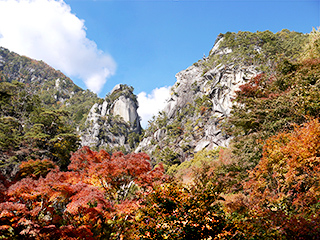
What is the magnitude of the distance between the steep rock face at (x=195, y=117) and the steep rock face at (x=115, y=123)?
1121 cm

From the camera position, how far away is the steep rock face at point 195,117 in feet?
95.9

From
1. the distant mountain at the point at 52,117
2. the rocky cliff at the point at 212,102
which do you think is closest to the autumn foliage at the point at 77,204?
the distant mountain at the point at 52,117

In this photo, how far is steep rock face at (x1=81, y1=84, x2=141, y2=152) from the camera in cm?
4920

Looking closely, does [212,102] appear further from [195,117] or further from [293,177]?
[293,177]

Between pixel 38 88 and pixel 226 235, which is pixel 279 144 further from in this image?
pixel 38 88

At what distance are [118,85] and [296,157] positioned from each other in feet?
199

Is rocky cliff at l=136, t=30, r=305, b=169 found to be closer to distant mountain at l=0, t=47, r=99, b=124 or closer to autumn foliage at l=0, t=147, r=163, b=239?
autumn foliage at l=0, t=147, r=163, b=239

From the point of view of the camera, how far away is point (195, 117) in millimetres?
36469

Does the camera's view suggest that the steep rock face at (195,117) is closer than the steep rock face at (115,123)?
Yes

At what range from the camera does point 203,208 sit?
13.3ft

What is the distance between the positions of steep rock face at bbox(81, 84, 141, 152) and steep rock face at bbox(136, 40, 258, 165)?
11214mm

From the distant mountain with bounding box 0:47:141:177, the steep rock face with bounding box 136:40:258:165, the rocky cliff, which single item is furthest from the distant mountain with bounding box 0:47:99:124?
the rocky cliff

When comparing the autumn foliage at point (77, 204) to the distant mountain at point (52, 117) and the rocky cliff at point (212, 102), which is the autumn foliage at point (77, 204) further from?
the rocky cliff at point (212, 102)

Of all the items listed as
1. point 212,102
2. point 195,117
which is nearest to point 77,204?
point 212,102
